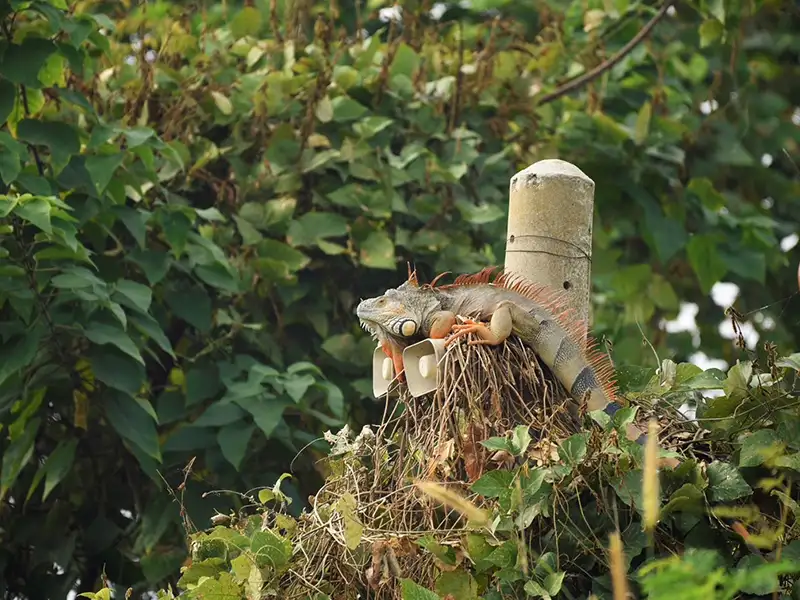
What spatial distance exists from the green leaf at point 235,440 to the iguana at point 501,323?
158 centimetres

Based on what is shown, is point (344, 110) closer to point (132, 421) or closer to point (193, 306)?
point (193, 306)

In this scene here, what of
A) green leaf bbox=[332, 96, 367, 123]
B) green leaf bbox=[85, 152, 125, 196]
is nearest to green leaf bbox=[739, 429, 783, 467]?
green leaf bbox=[85, 152, 125, 196]

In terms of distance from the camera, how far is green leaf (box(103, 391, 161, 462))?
486cm

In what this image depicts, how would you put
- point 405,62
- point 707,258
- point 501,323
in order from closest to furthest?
1. point 501,323
2. point 405,62
3. point 707,258

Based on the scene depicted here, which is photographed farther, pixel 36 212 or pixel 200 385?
pixel 200 385

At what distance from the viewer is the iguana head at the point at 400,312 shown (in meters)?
3.39

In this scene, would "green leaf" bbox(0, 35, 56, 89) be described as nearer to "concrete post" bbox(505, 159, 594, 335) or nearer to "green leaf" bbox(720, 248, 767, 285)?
"concrete post" bbox(505, 159, 594, 335)

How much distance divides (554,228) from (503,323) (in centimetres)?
42

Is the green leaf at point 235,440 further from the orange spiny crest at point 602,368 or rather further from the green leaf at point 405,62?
the green leaf at point 405,62

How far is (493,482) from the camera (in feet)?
9.53

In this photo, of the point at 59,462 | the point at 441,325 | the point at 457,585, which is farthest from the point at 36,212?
the point at 457,585

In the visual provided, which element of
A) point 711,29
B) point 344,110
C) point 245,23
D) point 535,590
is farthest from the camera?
point 711,29

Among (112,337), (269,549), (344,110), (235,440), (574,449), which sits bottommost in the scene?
(235,440)

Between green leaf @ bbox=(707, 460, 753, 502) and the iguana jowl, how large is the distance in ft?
1.11
